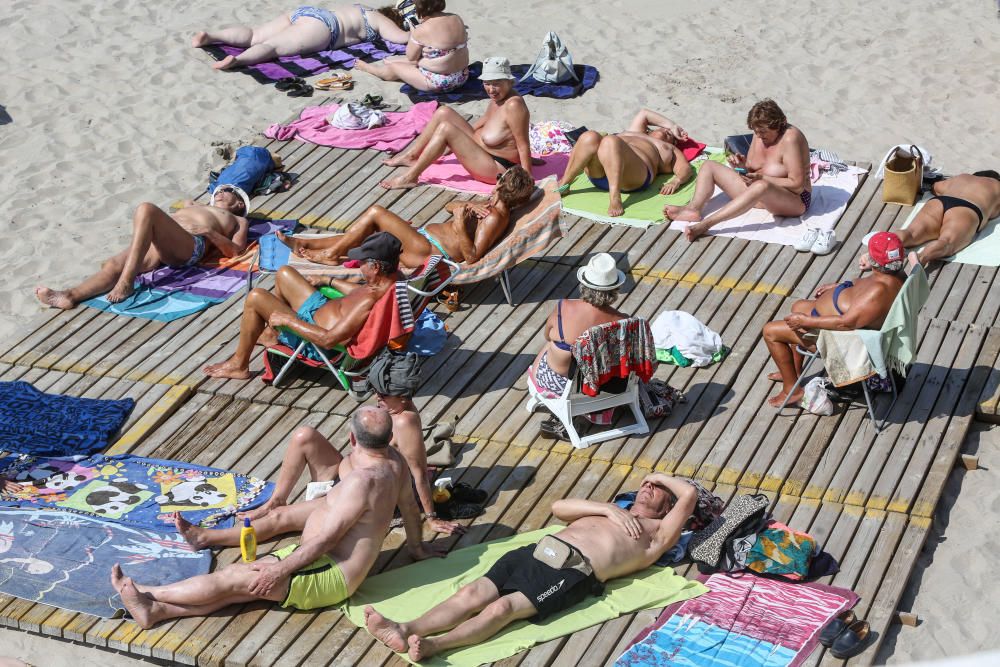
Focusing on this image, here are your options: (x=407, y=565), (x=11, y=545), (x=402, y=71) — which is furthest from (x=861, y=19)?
(x=11, y=545)

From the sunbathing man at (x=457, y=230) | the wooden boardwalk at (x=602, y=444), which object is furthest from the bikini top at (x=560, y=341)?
the sunbathing man at (x=457, y=230)

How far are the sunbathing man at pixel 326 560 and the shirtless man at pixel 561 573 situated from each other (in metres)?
0.40

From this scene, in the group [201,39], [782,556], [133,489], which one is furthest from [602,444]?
[201,39]

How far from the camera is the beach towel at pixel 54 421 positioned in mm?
8312

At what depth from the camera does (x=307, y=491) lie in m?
7.54

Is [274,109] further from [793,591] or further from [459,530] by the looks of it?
[793,591]

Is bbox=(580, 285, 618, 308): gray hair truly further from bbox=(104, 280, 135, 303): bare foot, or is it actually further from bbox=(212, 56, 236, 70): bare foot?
bbox=(212, 56, 236, 70): bare foot

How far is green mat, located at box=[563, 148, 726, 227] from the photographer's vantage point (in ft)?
35.3

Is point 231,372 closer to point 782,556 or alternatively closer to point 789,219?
point 782,556

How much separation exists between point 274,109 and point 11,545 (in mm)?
6806

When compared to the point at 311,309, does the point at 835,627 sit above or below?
below

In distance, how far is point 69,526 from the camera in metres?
7.56

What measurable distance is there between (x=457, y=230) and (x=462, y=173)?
6.75 ft

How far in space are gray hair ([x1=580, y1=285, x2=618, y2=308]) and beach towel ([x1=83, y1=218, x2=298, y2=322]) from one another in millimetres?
3169
